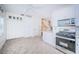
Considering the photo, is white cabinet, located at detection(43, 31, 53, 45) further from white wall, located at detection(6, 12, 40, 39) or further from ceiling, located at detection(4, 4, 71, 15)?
ceiling, located at detection(4, 4, 71, 15)

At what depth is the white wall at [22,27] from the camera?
170 centimetres

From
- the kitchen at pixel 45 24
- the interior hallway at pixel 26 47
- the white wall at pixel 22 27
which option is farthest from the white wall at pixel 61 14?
the white wall at pixel 22 27

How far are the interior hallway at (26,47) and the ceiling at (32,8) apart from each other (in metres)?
0.48

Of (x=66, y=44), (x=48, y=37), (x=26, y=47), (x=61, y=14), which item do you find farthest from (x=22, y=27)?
(x=66, y=44)

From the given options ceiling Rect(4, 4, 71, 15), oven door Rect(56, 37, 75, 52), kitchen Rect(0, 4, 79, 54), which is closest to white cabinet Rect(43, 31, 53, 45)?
kitchen Rect(0, 4, 79, 54)

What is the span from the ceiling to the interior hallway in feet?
1.57

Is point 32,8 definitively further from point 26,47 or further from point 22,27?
point 26,47

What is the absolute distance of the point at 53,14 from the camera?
1.71 m

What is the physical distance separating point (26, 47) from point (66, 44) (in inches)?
26.9

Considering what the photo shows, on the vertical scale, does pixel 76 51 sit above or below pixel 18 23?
below

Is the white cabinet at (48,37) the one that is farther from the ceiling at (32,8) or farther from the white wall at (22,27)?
the ceiling at (32,8)
